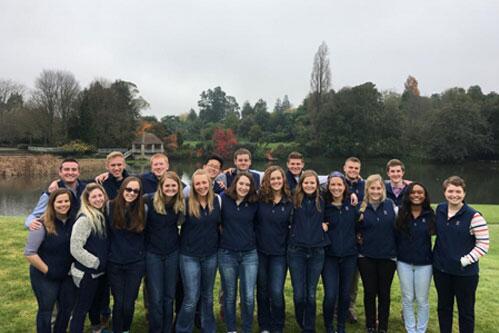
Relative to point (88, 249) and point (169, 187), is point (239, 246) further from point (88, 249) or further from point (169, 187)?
point (88, 249)

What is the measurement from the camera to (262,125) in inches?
2566

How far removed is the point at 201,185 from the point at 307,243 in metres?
1.33

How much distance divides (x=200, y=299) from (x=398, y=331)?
97.0 inches

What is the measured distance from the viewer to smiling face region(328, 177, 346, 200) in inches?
158

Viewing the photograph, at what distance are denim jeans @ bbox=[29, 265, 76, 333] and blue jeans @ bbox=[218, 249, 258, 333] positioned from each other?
1.57m

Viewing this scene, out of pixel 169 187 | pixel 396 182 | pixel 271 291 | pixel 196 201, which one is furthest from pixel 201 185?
pixel 396 182

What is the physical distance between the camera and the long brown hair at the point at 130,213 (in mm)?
3594

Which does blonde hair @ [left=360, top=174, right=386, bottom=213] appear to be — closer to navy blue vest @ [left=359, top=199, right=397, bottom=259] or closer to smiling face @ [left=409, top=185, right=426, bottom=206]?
navy blue vest @ [left=359, top=199, right=397, bottom=259]

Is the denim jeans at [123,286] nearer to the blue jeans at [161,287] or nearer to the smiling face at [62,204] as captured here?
the blue jeans at [161,287]

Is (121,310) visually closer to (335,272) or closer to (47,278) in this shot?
(47,278)

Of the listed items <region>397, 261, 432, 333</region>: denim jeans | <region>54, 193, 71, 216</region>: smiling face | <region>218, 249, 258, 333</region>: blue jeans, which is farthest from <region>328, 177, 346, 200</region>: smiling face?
<region>54, 193, 71, 216</region>: smiling face

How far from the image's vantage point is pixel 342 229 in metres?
3.99

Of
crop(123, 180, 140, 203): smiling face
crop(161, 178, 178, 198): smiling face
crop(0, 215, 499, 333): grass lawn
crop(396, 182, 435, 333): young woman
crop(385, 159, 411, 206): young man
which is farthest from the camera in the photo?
crop(385, 159, 411, 206): young man

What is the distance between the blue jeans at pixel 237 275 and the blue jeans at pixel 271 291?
113 mm
